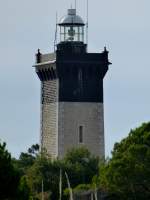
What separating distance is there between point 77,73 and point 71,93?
65.5 inches

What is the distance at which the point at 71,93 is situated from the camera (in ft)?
488

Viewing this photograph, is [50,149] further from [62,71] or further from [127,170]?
[127,170]

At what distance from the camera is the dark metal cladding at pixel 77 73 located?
488ft

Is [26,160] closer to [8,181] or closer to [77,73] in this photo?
[77,73]

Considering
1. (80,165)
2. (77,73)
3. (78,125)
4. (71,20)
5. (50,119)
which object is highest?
(71,20)

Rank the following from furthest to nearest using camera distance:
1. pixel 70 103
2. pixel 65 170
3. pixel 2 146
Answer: pixel 70 103 → pixel 65 170 → pixel 2 146

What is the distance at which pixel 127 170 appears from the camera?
115562 millimetres

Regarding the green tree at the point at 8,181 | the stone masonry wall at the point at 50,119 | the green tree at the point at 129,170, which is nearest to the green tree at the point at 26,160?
the stone masonry wall at the point at 50,119

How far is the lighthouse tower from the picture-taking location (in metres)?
148

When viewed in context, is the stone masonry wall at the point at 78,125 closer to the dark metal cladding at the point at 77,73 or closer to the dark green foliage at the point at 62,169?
the dark metal cladding at the point at 77,73

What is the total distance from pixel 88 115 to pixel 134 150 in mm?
31633

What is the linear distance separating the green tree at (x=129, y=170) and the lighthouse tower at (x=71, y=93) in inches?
1112

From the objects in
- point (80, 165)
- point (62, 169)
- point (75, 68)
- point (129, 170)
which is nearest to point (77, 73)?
point (75, 68)

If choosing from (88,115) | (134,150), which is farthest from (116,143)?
(88,115)
